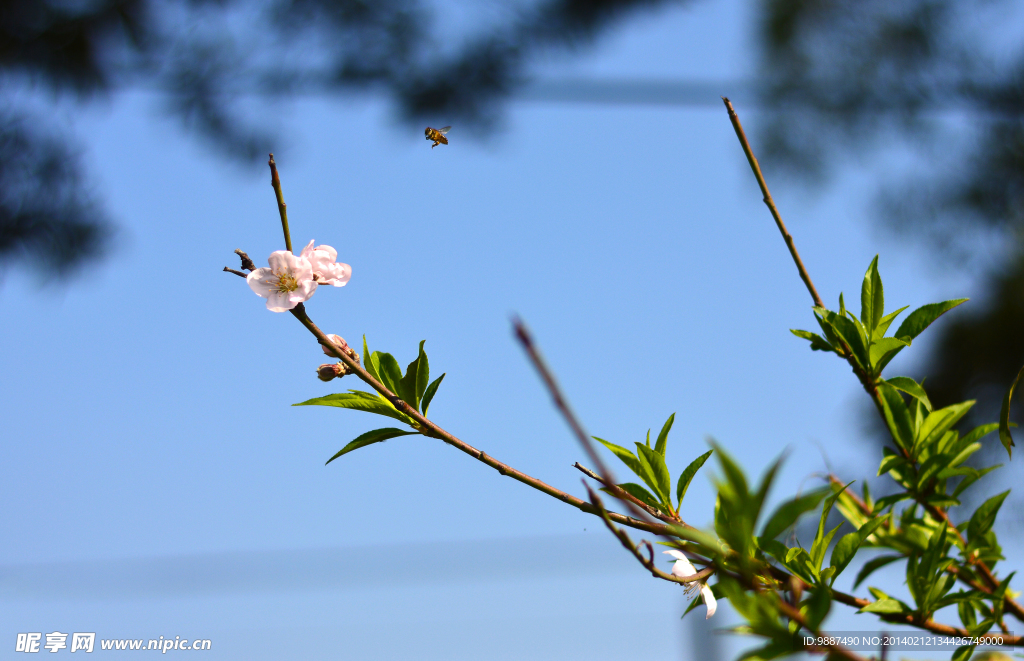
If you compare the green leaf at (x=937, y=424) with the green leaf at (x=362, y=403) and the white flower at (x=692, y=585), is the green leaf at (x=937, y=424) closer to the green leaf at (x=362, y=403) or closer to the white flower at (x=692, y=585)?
the white flower at (x=692, y=585)

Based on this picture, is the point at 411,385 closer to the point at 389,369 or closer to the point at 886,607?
the point at 389,369

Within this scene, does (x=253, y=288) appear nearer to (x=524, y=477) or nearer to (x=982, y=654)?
(x=524, y=477)

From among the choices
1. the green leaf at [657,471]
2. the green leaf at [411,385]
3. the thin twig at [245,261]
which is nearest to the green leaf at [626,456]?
the green leaf at [657,471]

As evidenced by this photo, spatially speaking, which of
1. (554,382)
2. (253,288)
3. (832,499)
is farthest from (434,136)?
(554,382)

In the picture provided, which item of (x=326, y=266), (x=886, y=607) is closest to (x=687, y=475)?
(x=886, y=607)

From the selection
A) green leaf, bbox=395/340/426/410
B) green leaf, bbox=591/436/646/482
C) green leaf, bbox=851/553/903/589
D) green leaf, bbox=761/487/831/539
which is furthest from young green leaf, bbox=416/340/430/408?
green leaf, bbox=851/553/903/589

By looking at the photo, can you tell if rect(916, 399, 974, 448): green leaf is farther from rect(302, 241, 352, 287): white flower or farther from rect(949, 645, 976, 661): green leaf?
rect(302, 241, 352, 287): white flower
